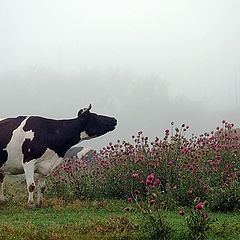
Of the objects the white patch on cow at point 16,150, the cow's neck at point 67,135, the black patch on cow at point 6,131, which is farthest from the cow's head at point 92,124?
the black patch on cow at point 6,131

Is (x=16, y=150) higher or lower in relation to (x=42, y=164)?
higher

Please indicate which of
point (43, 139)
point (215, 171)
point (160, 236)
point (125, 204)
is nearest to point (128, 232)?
point (160, 236)

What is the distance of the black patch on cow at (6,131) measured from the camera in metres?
7.81

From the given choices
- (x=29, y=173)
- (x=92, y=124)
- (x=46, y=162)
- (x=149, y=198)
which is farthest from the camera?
(x=92, y=124)

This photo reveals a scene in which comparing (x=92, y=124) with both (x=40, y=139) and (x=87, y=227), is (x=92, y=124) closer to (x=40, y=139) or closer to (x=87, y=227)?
(x=40, y=139)

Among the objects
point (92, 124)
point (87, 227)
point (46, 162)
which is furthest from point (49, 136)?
point (87, 227)

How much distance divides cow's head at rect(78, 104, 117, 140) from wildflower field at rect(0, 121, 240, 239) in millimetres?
1116

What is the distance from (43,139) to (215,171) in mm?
4604

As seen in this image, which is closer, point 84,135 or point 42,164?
point 42,164

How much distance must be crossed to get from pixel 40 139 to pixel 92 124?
1.36 metres

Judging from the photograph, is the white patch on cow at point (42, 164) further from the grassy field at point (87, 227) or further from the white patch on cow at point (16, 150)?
the grassy field at point (87, 227)

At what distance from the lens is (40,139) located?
7777 millimetres

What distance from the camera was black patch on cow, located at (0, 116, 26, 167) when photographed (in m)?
7.81

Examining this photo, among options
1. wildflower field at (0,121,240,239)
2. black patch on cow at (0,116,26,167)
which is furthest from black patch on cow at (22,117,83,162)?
wildflower field at (0,121,240,239)
